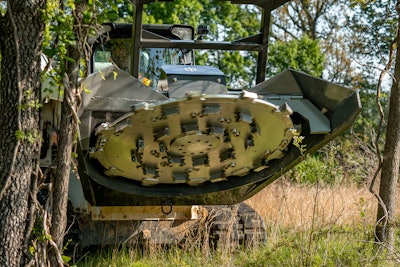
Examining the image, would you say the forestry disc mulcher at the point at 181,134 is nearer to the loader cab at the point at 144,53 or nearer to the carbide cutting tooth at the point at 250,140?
the carbide cutting tooth at the point at 250,140

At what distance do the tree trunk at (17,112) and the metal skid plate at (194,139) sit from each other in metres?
0.73

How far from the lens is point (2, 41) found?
18.4 feet

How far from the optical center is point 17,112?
554 cm

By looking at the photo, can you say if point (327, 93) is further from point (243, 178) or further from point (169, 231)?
point (169, 231)

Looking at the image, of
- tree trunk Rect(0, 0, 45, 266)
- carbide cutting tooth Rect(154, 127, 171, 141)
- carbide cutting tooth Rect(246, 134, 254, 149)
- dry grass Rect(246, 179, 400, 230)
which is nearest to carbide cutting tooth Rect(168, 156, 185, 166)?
carbide cutting tooth Rect(154, 127, 171, 141)

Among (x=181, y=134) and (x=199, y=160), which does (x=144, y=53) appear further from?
(x=181, y=134)

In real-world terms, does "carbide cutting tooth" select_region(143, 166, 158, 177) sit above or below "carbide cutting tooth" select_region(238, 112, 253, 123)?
below

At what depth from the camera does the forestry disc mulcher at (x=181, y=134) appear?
622cm

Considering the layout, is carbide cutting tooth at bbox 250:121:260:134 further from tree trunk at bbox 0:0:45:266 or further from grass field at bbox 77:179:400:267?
tree trunk at bbox 0:0:45:266

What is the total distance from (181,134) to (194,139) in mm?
130

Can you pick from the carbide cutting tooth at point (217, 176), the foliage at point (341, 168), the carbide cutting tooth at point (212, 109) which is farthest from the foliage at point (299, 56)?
the carbide cutting tooth at point (212, 109)

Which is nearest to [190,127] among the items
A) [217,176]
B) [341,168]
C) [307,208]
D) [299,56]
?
[217,176]

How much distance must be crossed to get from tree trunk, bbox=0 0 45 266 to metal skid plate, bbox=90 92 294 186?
0.73 m

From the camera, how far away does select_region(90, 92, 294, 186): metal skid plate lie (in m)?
6.04
